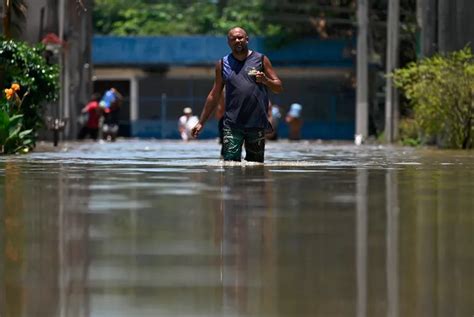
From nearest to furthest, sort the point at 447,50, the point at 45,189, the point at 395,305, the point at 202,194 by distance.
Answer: the point at 395,305 < the point at 202,194 < the point at 45,189 < the point at 447,50

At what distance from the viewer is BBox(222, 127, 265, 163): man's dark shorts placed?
70.2 feet

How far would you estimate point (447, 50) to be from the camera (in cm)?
4272

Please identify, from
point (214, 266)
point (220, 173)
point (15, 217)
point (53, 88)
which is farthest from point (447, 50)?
point (214, 266)

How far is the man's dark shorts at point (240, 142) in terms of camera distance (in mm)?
21406

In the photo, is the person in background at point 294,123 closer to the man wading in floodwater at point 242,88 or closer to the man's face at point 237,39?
the man wading in floodwater at point 242,88

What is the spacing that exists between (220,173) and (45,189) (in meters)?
4.13

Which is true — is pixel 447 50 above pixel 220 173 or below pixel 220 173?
above

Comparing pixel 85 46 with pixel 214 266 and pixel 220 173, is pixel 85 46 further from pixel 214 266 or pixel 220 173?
pixel 214 266

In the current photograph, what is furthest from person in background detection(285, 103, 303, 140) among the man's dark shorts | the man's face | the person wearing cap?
the man's face

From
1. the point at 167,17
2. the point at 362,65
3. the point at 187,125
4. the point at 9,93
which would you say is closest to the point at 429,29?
the point at 362,65

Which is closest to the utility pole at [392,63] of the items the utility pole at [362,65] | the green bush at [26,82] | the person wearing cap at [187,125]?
the utility pole at [362,65]

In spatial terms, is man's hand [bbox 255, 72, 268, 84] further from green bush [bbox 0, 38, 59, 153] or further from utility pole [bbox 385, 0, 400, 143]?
utility pole [bbox 385, 0, 400, 143]

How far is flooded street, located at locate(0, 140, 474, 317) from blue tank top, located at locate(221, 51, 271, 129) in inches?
139

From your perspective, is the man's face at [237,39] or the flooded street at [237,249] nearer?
the flooded street at [237,249]
